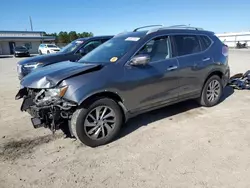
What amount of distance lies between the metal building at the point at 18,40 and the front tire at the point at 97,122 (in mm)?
49803

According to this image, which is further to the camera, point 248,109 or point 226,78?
point 226,78

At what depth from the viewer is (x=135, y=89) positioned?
4.05 meters

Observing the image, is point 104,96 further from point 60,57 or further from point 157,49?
point 60,57

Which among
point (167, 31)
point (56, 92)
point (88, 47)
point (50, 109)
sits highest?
point (167, 31)

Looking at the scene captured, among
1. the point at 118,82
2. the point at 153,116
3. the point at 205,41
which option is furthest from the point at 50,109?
the point at 205,41

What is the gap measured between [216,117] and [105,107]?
2505mm

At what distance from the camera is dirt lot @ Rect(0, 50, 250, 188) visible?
2.92 m

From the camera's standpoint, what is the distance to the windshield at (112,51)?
4.17 meters

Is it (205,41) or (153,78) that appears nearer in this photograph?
(153,78)

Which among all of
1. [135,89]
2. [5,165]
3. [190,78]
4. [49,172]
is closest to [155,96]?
[135,89]

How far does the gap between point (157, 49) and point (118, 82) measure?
1.17 meters

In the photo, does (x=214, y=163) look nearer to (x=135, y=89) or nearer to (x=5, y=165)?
(x=135, y=89)

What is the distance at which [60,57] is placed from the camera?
758 centimetres

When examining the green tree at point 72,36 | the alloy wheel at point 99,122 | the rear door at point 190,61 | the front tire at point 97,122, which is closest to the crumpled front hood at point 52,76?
the front tire at point 97,122
